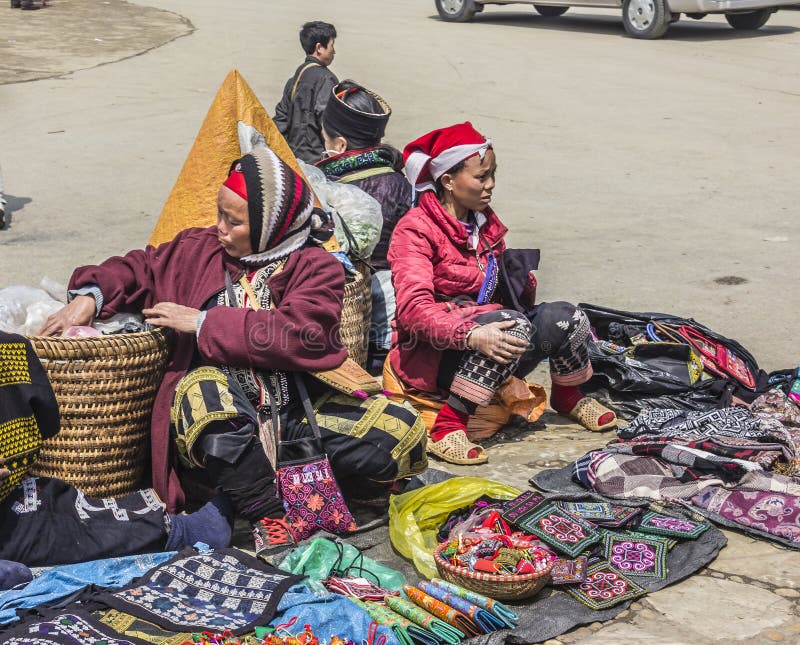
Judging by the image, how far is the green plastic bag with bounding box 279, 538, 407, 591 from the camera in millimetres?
3277

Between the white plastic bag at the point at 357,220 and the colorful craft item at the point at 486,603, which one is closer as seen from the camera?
the colorful craft item at the point at 486,603

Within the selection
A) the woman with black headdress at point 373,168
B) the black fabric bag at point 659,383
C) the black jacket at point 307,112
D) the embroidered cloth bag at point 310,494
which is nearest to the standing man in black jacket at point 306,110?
the black jacket at point 307,112

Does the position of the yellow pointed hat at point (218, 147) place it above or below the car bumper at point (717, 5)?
below

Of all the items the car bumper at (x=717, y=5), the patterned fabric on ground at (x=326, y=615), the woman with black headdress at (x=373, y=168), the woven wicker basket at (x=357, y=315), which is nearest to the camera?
the patterned fabric on ground at (x=326, y=615)

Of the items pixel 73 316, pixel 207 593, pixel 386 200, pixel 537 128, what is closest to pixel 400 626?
pixel 207 593

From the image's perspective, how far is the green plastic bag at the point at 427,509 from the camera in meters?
3.45

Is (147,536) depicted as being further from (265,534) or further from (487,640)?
(487,640)

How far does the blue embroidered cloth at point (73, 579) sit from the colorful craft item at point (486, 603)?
0.86 metres

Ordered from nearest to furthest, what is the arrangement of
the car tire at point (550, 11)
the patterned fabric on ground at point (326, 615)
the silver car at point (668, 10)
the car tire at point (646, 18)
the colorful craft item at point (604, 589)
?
1. the patterned fabric on ground at point (326, 615)
2. the colorful craft item at point (604, 589)
3. the silver car at point (668, 10)
4. the car tire at point (646, 18)
5. the car tire at point (550, 11)

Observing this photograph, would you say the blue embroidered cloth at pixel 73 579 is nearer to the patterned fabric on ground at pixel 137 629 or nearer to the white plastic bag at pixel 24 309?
the patterned fabric on ground at pixel 137 629

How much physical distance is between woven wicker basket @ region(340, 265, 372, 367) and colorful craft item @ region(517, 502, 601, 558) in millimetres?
1282

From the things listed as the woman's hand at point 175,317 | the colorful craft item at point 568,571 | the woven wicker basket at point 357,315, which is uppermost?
the woman's hand at point 175,317

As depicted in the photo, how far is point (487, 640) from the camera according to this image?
9.57ft

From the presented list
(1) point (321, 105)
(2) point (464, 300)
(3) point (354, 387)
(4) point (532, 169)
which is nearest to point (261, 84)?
(4) point (532, 169)
